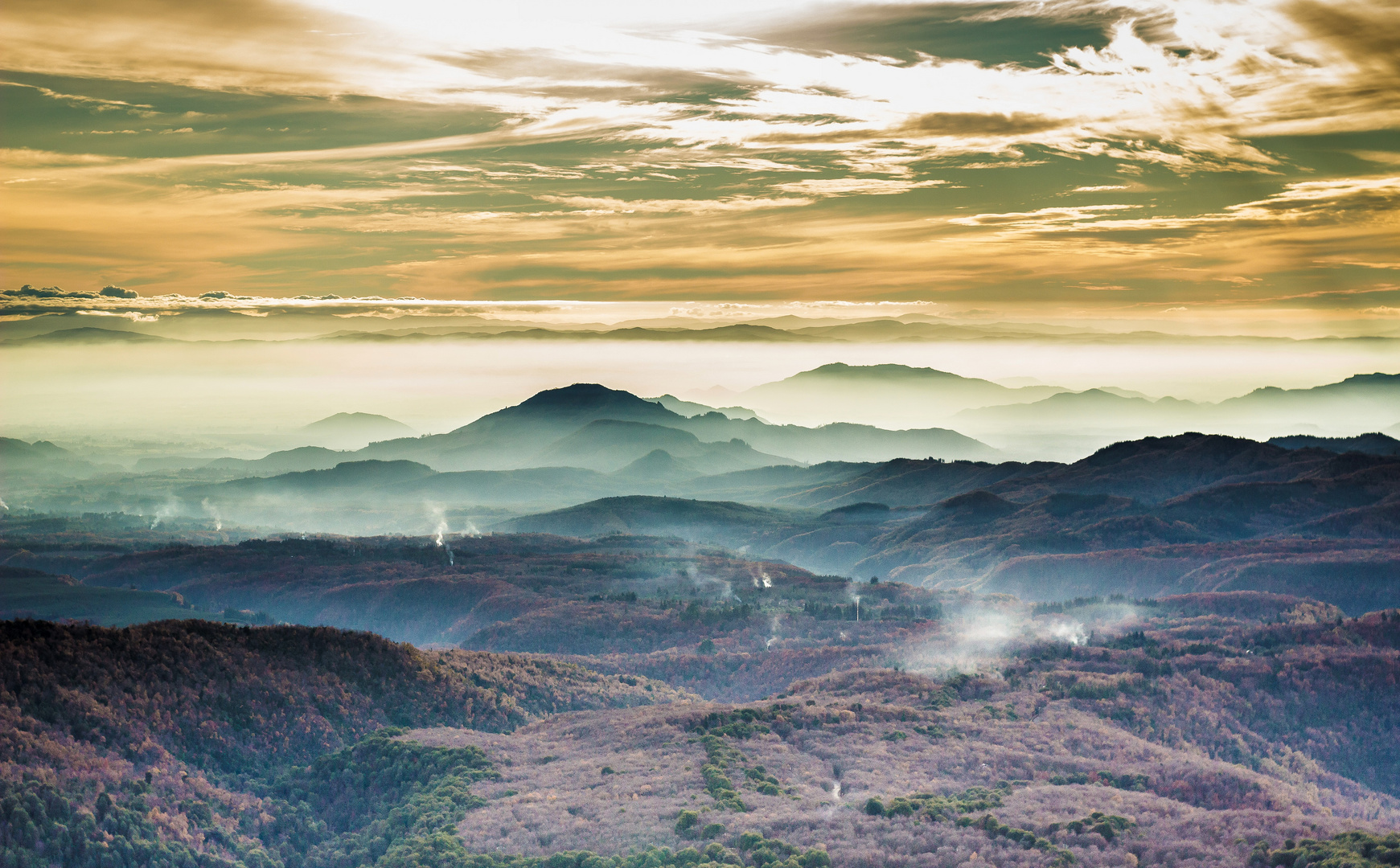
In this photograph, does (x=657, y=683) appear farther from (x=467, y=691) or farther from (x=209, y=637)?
(x=209, y=637)

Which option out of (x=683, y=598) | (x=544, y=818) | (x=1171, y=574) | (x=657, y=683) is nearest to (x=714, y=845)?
(x=544, y=818)

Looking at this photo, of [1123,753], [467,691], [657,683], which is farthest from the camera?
[657,683]

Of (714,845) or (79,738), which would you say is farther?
(79,738)

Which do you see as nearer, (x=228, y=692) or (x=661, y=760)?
(x=661, y=760)

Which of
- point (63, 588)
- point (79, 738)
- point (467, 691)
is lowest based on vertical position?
point (63, 588)

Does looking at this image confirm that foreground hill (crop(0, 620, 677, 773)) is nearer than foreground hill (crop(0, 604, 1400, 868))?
No

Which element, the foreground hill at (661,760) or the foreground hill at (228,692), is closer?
the foreground hill at (661,760)

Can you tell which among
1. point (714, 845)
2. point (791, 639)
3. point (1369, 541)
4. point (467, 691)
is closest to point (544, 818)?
point (714, 845)

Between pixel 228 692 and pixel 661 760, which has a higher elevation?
pixel 228 692

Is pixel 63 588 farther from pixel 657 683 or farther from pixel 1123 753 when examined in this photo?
pixel 1123 753

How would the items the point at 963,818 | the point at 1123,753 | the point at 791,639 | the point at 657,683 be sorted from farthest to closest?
1. the point at 791,639
2. the point at 657,683
3. the point at 1123,753
4. the point at 963,818

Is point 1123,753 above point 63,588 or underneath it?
above
